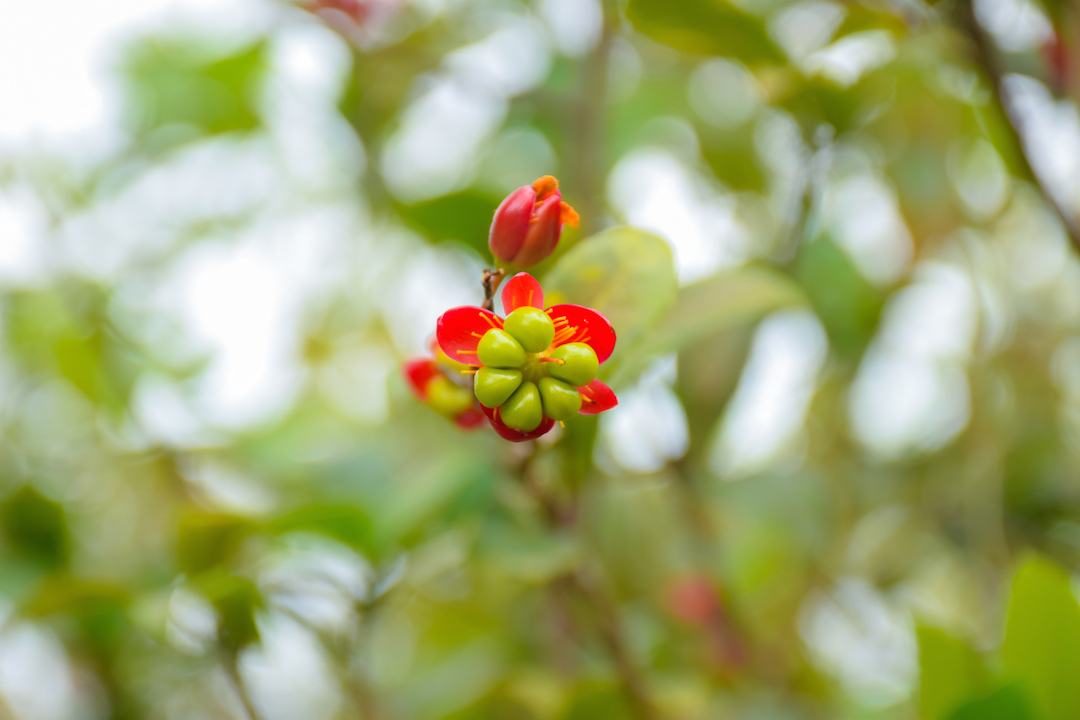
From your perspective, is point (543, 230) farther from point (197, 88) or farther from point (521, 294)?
point (197, 88)

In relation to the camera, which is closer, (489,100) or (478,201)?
(478,201)

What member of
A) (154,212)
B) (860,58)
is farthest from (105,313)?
(860,58)

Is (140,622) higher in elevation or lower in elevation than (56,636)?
higher

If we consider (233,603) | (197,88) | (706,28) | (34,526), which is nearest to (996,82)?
(706,28)

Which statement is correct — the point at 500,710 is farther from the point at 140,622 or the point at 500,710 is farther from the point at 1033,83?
the point at 1033,83

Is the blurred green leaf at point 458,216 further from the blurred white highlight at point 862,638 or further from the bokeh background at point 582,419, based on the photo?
the blurred white highlight at point 862,638

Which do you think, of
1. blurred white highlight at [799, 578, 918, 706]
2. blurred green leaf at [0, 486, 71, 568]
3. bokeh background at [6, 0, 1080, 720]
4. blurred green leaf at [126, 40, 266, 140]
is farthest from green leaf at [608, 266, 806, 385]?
blurred green leaf at [126, 40, 266, 140]
